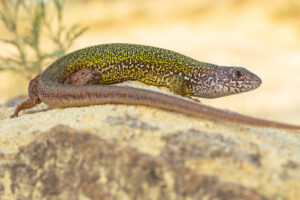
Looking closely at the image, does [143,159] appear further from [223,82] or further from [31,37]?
[31,37]

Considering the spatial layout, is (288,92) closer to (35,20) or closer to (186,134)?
(35,20)

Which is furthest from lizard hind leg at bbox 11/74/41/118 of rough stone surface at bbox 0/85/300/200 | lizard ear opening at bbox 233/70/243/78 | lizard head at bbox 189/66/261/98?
lizard ear opening at bbox 233/70/243/78

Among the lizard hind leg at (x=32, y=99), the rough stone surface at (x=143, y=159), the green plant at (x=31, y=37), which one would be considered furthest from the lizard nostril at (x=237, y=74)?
the green plant at (x=31, y=37)

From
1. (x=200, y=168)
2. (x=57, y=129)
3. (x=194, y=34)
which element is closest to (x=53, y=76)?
(x=57, y=129)

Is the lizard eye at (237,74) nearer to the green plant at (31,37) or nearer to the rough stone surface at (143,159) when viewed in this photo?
the rough stone surface at (143,159)

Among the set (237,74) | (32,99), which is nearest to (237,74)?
(237,74)

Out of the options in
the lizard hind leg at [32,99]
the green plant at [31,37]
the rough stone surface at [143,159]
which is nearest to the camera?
the rough stone surface at [143,159]
